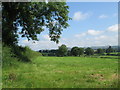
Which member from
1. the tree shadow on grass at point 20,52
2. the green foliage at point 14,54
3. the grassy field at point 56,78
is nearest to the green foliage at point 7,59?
the green foliage at point 14,54

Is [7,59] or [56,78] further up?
[7,59]

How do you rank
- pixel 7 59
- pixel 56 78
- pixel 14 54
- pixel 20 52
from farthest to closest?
pixel 20 52 → pixel 14 54 → pixel 7 59 → pixel 56 78

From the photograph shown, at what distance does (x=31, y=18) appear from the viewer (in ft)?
65.6

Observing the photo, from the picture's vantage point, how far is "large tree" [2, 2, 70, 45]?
17.7 meters

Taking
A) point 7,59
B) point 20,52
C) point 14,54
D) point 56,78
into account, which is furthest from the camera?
point 20,52

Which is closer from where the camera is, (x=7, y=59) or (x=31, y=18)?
(x=7, y=59)

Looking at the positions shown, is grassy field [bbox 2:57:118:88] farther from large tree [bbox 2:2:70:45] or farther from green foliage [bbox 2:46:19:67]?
large tree [bbox 2:2:70:45]

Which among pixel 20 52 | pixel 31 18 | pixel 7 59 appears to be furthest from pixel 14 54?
pixel 31 18

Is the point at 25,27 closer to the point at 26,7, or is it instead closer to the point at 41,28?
the point at 41,28

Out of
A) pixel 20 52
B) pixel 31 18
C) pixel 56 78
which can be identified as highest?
pixel 31 18

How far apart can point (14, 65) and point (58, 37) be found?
9.47 m

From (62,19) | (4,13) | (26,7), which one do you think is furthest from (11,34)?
(62,19)

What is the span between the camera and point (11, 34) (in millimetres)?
19062

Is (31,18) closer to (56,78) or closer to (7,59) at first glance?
(7,59)
